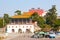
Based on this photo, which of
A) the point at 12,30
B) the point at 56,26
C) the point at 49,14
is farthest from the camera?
the point at 49,14

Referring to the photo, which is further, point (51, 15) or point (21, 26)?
point (51, 15)

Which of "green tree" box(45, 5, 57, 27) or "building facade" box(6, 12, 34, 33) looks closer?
"building facade" box(6, 12, 34, 33)

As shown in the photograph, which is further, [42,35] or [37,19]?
[37,19]

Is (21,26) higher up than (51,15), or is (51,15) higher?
(51,15)

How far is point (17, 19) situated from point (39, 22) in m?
7.43

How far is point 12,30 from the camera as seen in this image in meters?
68.9

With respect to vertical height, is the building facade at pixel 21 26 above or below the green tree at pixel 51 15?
below

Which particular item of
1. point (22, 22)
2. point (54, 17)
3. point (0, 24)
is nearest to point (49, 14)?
point (54, 17)

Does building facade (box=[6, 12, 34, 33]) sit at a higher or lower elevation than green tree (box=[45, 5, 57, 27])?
lower

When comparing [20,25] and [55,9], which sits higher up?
[55,9]

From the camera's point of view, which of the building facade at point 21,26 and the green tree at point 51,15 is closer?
the building facade at point 21,26

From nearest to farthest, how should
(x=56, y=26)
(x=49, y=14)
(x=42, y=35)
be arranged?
(x=42, y=35) → (x=56, y=26) → (x=49, y=14)

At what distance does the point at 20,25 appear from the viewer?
69625mm

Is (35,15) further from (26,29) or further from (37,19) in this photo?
(26,29)
